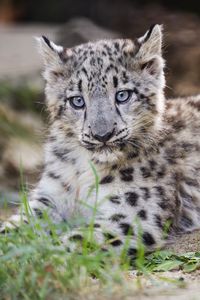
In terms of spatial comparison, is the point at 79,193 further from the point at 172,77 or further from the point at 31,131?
the point at 172,77

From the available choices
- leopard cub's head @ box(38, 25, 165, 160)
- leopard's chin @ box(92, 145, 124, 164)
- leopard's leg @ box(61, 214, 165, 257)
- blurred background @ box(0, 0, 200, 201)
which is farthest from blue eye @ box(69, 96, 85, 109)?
blurred background @ box(0, 0, 200, 201)

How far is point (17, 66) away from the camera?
1387cm

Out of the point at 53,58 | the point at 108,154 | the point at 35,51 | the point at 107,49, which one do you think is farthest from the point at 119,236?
the point at 35,51

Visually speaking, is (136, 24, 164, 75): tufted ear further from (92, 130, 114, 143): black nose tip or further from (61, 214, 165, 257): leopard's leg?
(61, 214, 165, 257): leopard's leg

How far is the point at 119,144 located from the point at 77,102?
0.54 metres

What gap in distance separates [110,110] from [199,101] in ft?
4.54

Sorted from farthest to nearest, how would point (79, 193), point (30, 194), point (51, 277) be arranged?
point (30, 194) < point (79, 193) < point (51, 277)

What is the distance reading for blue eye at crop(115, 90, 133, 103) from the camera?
265 inches

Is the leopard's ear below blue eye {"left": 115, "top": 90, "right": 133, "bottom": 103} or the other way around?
the other way around

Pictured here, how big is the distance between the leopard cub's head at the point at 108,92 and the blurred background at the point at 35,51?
5.29ft

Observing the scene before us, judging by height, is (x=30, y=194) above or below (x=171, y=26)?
below

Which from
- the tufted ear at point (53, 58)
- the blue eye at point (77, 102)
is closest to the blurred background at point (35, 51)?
the tufted ear at point (53, 58)

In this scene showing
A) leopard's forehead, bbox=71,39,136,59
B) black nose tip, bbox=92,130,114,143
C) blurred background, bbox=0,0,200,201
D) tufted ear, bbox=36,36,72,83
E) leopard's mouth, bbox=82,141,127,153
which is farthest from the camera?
blurred background, bbox=0,0,200,201

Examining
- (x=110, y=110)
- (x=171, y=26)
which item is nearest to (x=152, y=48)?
(x=110, y=110)
